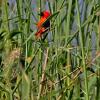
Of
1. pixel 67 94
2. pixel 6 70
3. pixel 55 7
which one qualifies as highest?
pixel 55 7

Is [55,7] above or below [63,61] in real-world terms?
above

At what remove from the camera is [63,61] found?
112 centimetres

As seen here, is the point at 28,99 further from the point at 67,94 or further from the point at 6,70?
the point at 67,94

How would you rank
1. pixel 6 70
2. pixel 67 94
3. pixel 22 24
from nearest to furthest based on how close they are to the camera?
pixel 6 70 < pixel 67 94 < pixel 22 24

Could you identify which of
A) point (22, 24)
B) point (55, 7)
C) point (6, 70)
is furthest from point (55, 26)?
point (6, 70)

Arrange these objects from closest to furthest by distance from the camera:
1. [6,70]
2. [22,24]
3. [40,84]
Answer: [6,70] < [40,84] < [22,24]

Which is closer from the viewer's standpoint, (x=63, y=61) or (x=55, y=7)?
(x=55, y=7)

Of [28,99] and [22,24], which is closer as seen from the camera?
[28,99]

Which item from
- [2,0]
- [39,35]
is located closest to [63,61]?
[39,35]

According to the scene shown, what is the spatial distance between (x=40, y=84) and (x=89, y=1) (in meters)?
0.41

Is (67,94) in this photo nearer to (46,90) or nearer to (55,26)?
(46,90)

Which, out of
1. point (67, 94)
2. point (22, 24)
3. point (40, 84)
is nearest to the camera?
point (40, 84)

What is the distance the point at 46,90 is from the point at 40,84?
37 millimetres

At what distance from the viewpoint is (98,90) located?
2.98 ft
